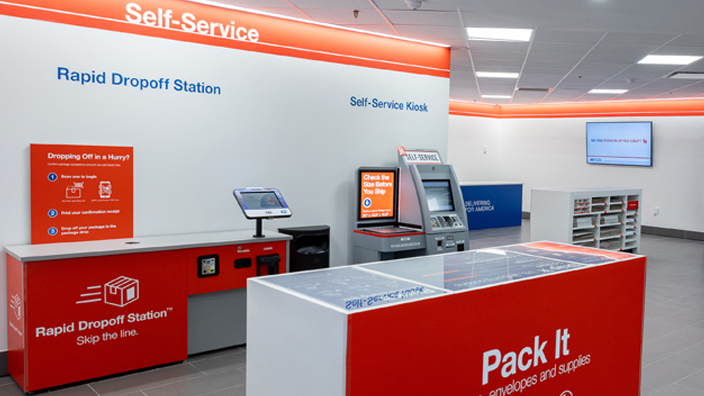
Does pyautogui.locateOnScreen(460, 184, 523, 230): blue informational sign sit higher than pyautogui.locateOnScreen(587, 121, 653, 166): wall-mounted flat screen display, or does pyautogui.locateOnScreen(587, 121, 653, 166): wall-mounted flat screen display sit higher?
pyautogui.locateOnScreen(587, 121, 653, 166): wall-mounted flat screen display

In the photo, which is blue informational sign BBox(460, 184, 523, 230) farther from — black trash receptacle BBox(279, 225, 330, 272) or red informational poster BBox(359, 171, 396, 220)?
black trash receptacle BBox(279, 225, 330, 272)

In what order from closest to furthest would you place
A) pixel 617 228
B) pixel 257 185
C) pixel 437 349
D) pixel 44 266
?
pixel 437 349 < pixel 44 266 < pixel 257 185 < pixel 617 228

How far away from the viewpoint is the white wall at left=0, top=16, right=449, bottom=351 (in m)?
3.72

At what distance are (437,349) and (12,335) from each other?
294 cm

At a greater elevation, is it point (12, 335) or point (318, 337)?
point (318, 337)

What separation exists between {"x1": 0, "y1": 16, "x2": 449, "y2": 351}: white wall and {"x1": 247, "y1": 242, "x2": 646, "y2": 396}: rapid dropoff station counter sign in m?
2.27

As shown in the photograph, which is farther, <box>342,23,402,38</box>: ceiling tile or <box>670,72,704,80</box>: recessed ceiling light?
<box>670,72,704,80</box>: recessed ceiling light

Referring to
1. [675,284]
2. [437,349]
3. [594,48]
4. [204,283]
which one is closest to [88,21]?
[204,283]

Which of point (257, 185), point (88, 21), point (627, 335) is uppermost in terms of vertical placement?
point (88, 21)

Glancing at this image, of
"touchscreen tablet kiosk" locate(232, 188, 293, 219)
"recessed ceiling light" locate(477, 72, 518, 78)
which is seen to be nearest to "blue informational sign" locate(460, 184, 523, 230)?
"recessed ceiling light" locate(477, 72, 518, 78)

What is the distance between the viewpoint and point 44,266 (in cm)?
332

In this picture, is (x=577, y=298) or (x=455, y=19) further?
(x=455, y=19)

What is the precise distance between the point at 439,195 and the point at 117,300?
3.05 metres

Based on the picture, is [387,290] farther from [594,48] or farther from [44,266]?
[594,48]
